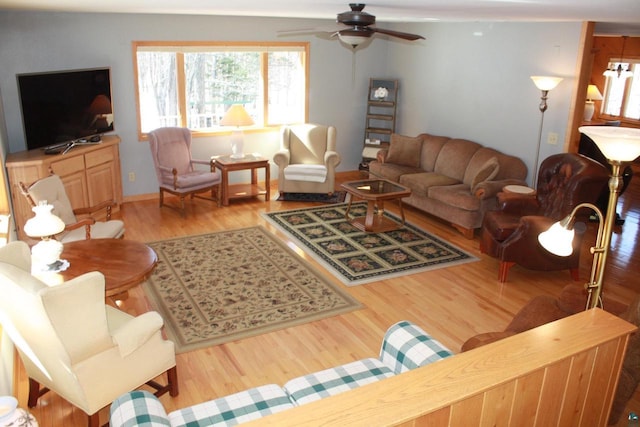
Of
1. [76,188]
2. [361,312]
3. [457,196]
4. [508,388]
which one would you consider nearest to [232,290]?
[361,312]

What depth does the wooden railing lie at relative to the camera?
5.30 ft

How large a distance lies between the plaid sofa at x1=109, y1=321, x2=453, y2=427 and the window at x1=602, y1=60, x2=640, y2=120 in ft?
28.8

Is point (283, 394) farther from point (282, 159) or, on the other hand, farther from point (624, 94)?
point (624, 94)

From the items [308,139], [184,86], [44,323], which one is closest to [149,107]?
[184,86]

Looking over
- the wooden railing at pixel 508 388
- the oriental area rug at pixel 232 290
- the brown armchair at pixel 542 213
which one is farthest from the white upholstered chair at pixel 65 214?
the wooden railing at pixel 508 388

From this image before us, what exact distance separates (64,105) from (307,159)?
3.05m

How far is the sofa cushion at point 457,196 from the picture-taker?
606cm

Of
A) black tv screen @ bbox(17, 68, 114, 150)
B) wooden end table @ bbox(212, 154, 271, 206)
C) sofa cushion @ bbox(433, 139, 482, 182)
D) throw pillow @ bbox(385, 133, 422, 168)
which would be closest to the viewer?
black tv screen @ bbox(17, 68, 114, 150)

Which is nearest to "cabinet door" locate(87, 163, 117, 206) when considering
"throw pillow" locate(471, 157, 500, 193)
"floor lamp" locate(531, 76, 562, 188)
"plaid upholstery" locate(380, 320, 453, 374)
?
"throw pillow" locate(471, 157, 500, 193)

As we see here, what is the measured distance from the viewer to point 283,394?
2.69m

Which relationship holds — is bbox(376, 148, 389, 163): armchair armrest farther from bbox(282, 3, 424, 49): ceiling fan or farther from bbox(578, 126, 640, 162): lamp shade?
bbox(578, 126, 640, 162): lamp shade

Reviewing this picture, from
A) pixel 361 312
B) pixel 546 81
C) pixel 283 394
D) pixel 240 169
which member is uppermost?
pixel 546 81

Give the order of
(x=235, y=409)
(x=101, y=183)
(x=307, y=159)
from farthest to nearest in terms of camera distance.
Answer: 1. (x=307, y=159)
2. (x=101, y=183)
3. (x=235, y=409)

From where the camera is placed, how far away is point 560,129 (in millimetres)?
6047
